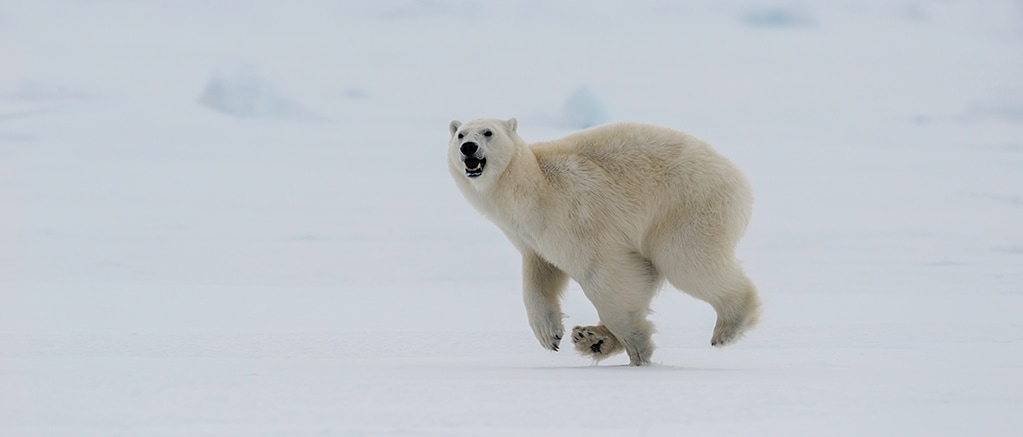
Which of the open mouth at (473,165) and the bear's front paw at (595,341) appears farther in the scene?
the bear's front paw at (595,341)

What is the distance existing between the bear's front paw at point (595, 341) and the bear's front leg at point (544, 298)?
12cm

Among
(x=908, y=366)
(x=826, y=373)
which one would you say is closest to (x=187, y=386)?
(x=826, y=373)

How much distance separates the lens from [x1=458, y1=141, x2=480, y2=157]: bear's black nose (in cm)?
641

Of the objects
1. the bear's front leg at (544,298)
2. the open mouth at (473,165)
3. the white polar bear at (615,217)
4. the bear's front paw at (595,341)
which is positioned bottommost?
the bear's front paw at (595,341)

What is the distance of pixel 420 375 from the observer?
5887 millimetres

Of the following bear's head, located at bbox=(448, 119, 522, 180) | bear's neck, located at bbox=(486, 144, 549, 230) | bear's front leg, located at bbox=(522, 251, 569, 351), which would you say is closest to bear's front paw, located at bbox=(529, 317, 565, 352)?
bear's front leg, located at bbox=(522, 251, 569, 351)

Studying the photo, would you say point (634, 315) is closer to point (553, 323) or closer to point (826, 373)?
point (553, 323)

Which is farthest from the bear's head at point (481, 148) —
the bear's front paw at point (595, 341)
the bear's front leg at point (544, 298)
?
the bear's front paw at point (595, 341)

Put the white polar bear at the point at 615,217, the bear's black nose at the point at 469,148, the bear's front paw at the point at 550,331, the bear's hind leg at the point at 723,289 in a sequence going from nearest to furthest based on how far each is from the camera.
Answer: the bear's black nose at the point at 469,148, the white polar bear at the point at 615,217, the bear's hind leg at the point at 723,289, the bear's front paw at the point at 550,331

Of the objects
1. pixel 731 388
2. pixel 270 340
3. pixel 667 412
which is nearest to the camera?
pixel 667 412

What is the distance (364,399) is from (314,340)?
3480 mm

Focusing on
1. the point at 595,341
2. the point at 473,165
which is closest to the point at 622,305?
the point at 595,341

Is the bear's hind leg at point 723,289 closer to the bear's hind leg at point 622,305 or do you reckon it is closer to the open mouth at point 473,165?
the bear's hind leg at point 622,305

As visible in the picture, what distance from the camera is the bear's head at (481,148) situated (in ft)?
21.1
